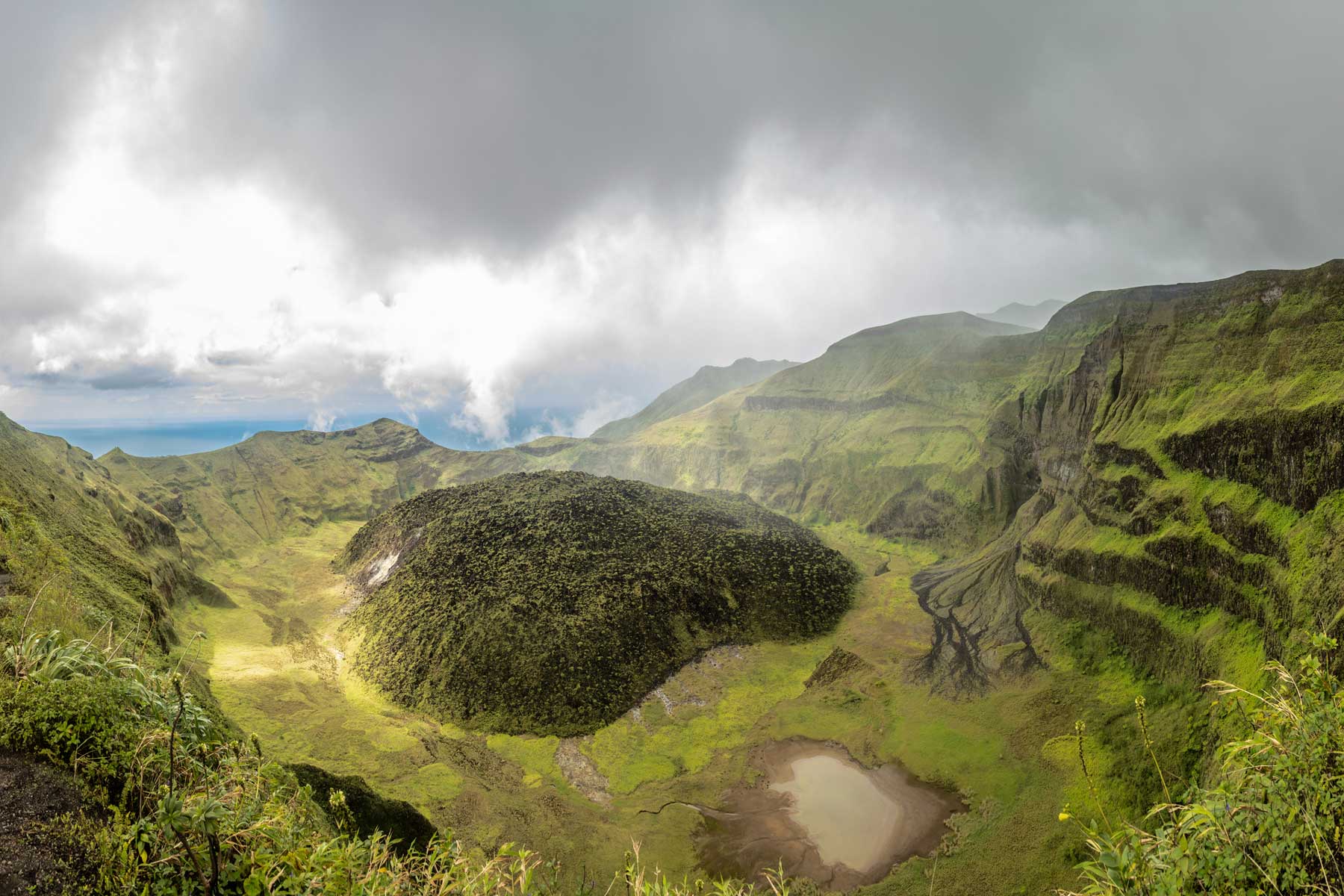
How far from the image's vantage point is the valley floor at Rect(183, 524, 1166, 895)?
111 ft

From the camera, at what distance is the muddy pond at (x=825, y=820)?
33.9 meters

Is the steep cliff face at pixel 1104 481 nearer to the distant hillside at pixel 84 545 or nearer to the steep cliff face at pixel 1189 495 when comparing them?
the steep cliff face at pixel 1189 495

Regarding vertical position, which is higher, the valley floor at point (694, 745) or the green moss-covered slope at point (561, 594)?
the green moss-covered slope at point (561, 594)

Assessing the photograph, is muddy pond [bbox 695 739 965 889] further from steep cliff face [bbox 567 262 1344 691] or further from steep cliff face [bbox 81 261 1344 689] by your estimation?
steep cliff face [bbox 81 261 1344 689]

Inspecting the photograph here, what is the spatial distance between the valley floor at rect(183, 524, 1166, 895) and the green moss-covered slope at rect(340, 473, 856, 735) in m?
3.08

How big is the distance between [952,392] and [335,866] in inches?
5616

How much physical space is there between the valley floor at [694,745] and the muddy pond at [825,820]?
1235 millimetres

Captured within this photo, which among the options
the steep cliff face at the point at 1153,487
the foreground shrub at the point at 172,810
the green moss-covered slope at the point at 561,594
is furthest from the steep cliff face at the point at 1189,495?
the foreground shrub at the point at 172,810

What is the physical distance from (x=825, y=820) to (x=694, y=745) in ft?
38.5

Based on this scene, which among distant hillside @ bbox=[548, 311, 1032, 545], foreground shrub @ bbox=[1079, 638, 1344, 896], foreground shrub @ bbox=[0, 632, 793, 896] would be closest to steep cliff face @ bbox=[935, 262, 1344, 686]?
distant hillside @ bbox=[548, 311, 1032, 545]

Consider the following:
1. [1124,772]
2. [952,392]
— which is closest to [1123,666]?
[1124,772]

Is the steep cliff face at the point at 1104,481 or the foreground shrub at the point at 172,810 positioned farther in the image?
the steep cliff face at the point at 1104,481

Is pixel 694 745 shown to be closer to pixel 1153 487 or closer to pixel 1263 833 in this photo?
pixel 1263 833

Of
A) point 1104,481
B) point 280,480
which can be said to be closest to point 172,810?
point 1104,481
